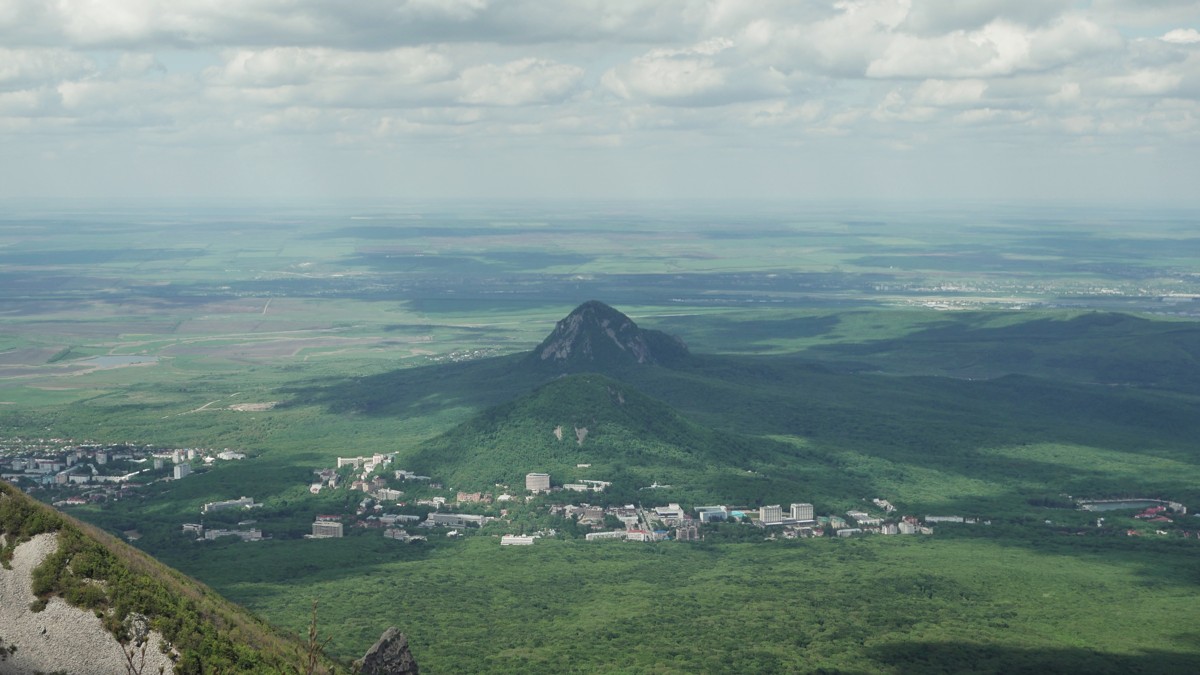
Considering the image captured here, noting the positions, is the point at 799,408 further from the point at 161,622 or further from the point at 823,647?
the point at 161,622

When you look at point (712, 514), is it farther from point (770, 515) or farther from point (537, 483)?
point (537, 483)

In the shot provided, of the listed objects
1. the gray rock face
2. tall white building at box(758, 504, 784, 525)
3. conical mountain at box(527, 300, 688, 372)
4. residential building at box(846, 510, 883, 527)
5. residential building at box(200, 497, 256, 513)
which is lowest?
residential building at box(846, 510, 883, 527)

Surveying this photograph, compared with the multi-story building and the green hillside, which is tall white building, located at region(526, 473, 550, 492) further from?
the green hillside

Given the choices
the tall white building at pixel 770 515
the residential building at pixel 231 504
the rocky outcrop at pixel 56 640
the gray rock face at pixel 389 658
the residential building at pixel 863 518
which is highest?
the rocky outcrop at pixel 56 640

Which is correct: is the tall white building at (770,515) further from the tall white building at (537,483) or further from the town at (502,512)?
the tall white building at (537,483)

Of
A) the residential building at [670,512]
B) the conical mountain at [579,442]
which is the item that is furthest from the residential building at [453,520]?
the residential building at [670,512]

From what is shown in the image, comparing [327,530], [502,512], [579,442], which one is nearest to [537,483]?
[502,512]

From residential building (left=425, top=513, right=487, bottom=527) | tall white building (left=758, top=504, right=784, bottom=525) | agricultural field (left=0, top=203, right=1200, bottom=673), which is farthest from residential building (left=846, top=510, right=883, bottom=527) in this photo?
residential building (left=425, top=513, right=487, bottom=527)
